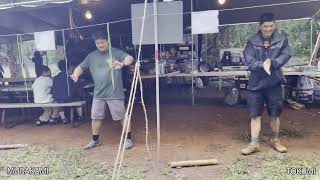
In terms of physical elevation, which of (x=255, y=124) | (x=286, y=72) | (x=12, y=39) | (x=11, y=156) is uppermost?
(x=12, y=39)

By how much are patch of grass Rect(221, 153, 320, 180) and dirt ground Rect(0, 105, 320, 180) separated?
0.16 metres

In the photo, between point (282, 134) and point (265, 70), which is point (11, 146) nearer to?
point (265, 70)

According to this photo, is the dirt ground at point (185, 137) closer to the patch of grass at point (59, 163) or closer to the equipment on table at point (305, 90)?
the patch of grass at point (59, 163)

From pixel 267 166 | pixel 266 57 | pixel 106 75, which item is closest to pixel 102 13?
pixel 106 75

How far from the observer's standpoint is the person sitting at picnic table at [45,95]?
693cm

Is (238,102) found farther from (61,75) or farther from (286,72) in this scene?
(61,75)

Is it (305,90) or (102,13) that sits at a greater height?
(102,13)

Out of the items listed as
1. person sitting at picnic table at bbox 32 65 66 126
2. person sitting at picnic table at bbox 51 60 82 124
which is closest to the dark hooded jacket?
person sitting at picnic table at bbox 51 60 82 124

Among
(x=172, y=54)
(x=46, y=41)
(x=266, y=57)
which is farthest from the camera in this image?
(x=172, y=54)

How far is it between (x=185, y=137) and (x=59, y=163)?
2.15 meters

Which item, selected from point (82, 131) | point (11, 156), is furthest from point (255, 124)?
point (11, 156)

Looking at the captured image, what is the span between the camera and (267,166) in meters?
4.20

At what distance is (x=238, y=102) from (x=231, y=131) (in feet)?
8.38

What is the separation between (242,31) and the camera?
16.3 metres
